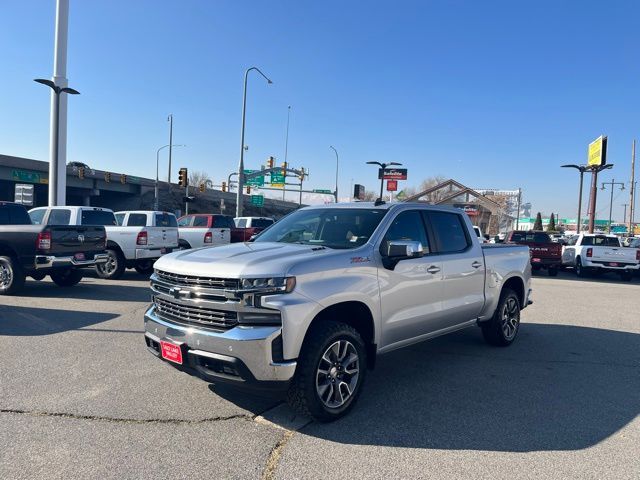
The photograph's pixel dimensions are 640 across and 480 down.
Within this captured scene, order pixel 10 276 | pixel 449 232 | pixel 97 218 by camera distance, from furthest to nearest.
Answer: pixel 97 218 → pixel 10 276 → pixel 449 232

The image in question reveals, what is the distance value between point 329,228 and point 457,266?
1.66 m

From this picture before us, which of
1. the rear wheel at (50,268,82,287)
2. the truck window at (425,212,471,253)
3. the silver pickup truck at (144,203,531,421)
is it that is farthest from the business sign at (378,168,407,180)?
the silver pickup truck at (144,203,531,421)

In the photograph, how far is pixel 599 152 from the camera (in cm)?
3584

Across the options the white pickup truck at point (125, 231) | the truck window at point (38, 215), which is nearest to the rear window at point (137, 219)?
the white pickup truck at point (125, 231)

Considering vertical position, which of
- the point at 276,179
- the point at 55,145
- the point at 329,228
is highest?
the point at 276,179

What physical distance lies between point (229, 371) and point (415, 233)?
2581 millimetres

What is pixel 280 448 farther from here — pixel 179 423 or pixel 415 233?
pixel 415 233

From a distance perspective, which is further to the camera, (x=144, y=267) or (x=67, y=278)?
(x=144, y=267)

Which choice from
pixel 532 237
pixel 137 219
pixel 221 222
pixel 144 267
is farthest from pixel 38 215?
pixel 532 237

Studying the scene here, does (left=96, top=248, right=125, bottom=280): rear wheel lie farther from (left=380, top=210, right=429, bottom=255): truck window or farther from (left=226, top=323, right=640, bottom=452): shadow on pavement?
(left=380, top=210, right=429, bottom=255): truck window

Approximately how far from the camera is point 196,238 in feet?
56.9

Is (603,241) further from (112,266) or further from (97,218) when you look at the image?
(97,218)

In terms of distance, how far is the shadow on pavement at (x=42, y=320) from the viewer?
713 centimetres

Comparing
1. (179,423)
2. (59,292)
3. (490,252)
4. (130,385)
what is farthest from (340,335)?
(59,292)
